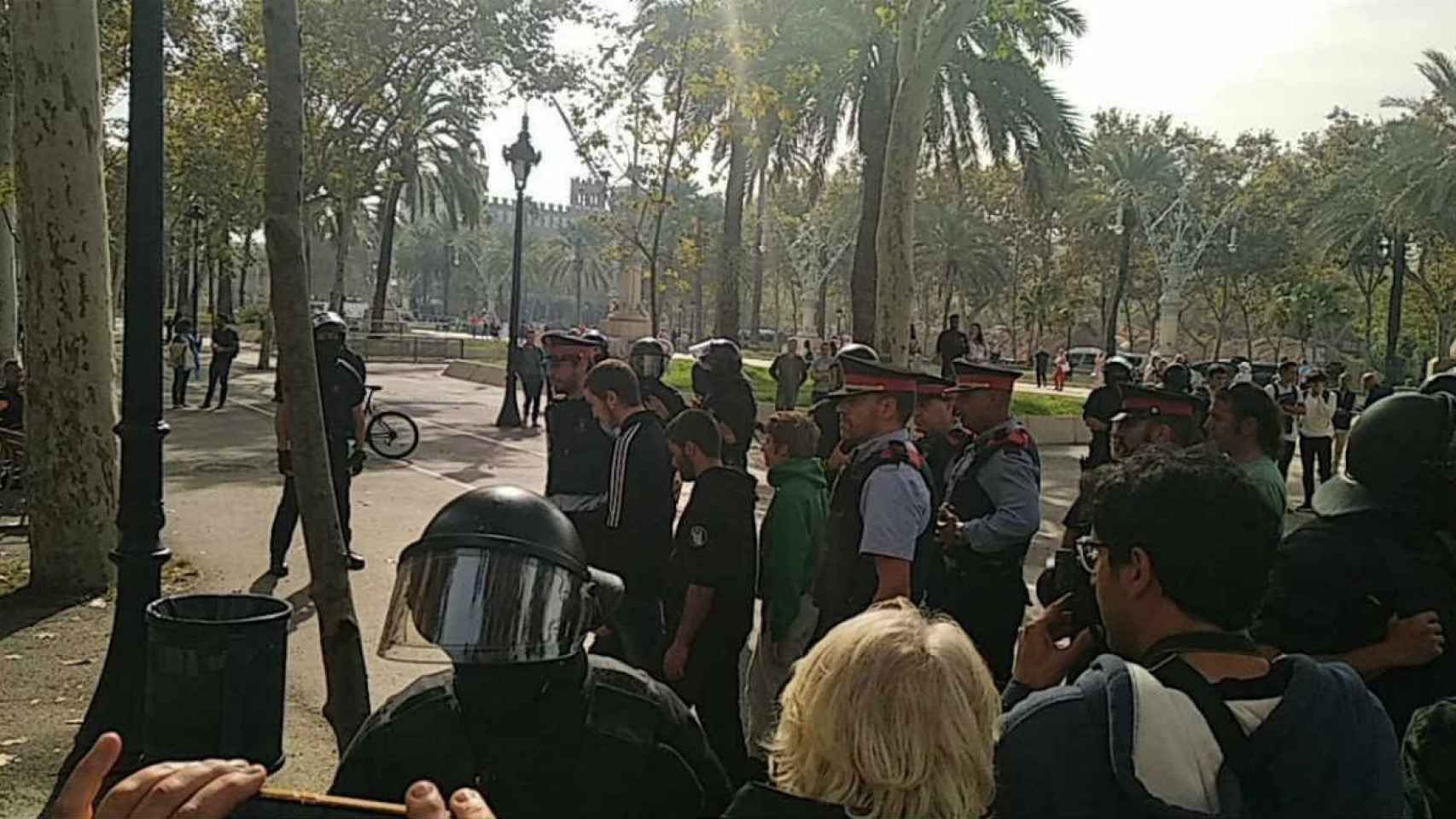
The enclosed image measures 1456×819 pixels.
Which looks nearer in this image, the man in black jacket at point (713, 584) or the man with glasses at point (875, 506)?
the man with glasses at point (875, 506)

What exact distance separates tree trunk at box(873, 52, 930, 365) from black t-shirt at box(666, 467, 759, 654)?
1045cm

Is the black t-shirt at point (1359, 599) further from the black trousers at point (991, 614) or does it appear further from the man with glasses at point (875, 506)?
the black trousers at point (991, 614)

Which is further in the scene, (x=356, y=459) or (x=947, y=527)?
(x=356, y=459)

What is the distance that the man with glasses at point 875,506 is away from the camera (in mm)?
4488

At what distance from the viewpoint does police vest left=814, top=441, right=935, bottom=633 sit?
468 centimetres

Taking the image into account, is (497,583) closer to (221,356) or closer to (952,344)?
(952,344)

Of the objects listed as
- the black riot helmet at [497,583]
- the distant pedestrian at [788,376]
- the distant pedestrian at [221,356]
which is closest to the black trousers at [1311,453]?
the distant pedestrian at [788,376]

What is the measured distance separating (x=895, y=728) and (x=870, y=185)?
72.6 ft

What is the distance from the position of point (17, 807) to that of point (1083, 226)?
5658 cm

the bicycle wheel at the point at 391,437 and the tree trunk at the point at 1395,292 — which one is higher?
the tree trunk at the point at 1395,292

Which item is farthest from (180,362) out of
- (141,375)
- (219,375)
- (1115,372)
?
(141,375)

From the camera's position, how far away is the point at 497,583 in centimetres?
196

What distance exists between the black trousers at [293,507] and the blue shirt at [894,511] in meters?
4.98

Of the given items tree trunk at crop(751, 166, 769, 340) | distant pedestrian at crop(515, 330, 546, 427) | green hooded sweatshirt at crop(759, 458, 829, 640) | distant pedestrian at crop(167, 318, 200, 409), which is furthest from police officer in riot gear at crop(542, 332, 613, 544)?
tree trunk at crop(751, 166, 769, 340)
